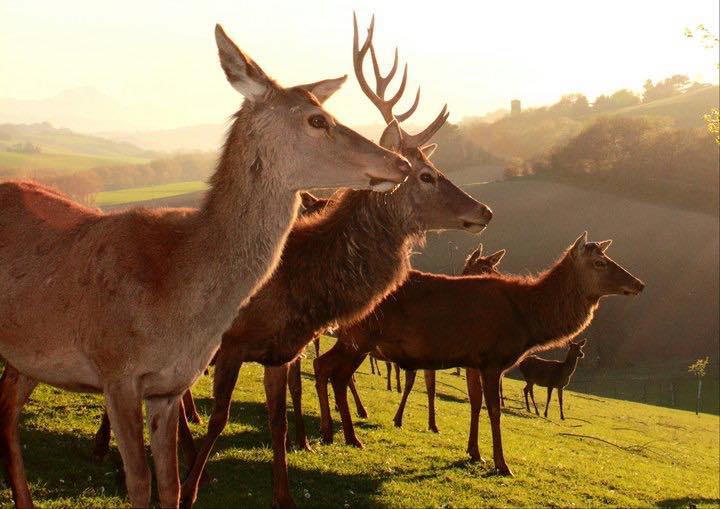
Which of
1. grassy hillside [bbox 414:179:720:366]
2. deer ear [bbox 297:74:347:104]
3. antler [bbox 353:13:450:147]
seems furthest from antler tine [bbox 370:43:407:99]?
grassy hillside [bbox 414:179:720:366]

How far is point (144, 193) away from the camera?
12019cm

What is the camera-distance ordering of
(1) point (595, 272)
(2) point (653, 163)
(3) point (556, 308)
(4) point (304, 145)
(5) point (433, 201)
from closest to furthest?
(4) point (304, 145) → (5) point (433, 201) → (3) point (556, 308) → (1) point (595, 272) → (2) point (653, 163)

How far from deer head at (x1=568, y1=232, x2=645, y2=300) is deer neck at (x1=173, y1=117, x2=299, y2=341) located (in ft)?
29.6

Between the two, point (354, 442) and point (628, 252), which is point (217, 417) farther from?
point (628, 252)

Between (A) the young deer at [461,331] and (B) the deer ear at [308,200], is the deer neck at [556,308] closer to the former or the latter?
(A) the young deer at [461,331]

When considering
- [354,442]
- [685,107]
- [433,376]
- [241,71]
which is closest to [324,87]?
[241,71]

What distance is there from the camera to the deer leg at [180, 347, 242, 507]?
7551 mm

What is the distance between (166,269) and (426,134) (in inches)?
234

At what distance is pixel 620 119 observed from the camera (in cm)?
8681

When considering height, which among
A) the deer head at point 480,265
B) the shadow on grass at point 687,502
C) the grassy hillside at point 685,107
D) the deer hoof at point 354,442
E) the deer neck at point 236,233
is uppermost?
the grassy hillside at point 685,107

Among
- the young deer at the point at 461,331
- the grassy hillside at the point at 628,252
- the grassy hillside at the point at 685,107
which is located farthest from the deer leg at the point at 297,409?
the grassy hillside at the point at 685,107

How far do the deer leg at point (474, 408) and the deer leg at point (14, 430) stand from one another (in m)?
7.30

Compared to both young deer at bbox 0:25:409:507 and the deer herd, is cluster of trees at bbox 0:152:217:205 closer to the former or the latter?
the deer herd

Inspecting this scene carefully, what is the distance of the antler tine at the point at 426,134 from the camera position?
10.6 m
